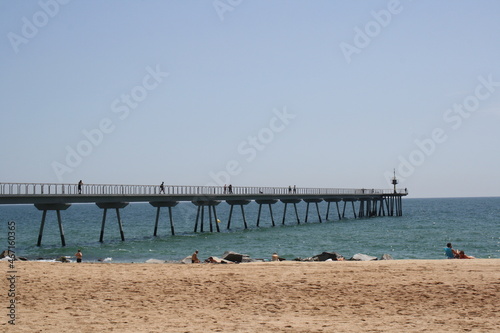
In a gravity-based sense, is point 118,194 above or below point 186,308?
Result: above

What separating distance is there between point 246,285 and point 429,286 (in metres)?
5.25

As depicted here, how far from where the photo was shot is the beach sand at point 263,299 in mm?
12156

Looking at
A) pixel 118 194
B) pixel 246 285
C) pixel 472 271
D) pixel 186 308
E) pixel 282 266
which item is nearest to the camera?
pixel 186 308

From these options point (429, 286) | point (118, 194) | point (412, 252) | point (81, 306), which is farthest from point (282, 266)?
point (118, 194)

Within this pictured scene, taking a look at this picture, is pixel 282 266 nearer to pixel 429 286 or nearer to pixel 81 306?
pixel 429 286

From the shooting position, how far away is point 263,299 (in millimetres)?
14867

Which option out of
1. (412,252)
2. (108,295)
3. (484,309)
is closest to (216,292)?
(108,295)

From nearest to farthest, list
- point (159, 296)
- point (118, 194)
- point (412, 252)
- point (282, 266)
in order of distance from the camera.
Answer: point (159, 296)
point (282, 266)
point (412, 252)
point (118, 194)

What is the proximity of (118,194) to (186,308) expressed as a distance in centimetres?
3365

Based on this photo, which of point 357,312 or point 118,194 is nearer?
point 357,312

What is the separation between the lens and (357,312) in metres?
13.3

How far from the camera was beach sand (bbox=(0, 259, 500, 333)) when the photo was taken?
1216 cm

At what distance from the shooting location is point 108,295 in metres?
15.4

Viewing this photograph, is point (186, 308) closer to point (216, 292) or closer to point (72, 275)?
point (216, 292)
